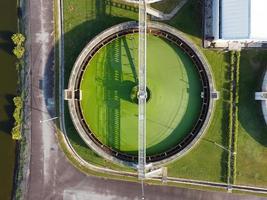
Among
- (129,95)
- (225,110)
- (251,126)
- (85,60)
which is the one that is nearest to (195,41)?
(225,110)

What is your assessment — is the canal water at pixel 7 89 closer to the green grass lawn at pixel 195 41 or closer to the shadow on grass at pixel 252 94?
the green grass lawn at pixel 195 41

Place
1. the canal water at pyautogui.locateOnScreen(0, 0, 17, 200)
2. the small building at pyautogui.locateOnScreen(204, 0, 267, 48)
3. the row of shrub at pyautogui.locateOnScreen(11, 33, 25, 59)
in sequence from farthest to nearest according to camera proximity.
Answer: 1. the canal water at pyautogui.locateOnScreen(0, 0, 17, 200)
2. the row of shrub at pyautogui.locateOnScreen(11, 33, 25, 59)
3. the small building at pyautogui.locateOnScreen(204, 0, 267, 48)

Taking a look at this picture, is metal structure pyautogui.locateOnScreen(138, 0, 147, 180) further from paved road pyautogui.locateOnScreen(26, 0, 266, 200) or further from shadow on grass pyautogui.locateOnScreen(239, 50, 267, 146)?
shadow on grass pyautogui.locateOnScreen(239, 50, 267, 146)

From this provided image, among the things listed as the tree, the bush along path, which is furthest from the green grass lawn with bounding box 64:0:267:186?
the tree

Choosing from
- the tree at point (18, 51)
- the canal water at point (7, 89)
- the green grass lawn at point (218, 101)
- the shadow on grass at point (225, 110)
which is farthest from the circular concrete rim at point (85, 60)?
the canal water at point (7, 89)

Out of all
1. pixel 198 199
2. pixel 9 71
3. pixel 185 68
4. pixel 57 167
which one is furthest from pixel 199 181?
pixel 9 71

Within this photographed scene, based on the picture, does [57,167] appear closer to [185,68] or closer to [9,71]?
[9,71]
